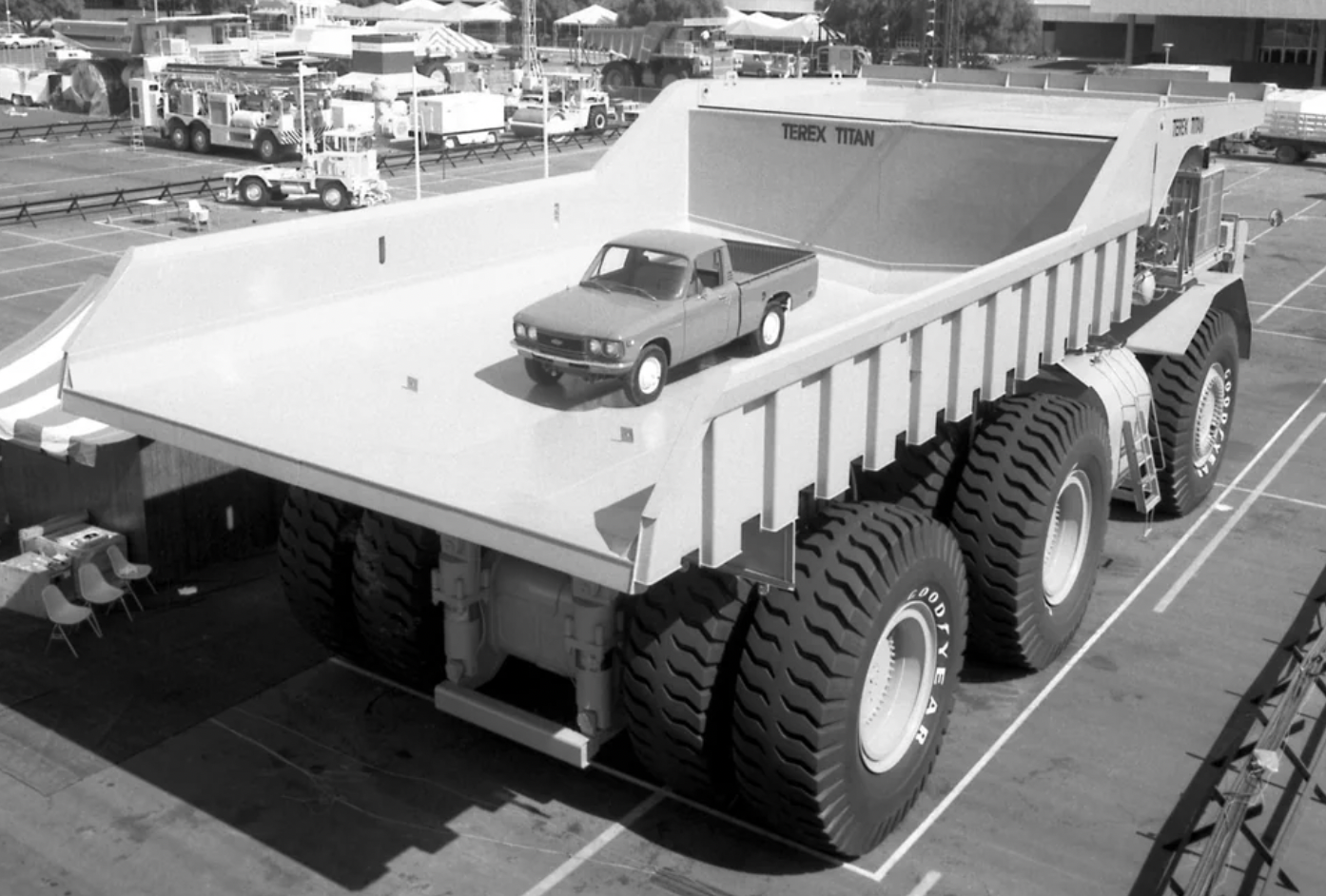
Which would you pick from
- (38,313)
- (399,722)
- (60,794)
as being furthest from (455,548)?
(38,313)

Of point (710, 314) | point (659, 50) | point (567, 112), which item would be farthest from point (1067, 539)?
point (659, 50)

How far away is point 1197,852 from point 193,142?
132 ft

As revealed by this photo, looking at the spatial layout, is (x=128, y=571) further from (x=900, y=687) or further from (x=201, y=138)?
(x=201, y=138)

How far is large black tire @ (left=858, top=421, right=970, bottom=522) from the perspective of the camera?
9.41 metres

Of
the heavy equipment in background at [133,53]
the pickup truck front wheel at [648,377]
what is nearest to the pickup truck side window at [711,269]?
the pickup truck front wheel at [648,377]

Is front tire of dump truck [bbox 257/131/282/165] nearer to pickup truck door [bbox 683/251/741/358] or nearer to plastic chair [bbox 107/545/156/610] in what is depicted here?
plastic chair [bbox 107/545/156/610]

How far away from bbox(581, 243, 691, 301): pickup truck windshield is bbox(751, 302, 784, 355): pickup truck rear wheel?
1.01m

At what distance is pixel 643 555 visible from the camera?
6.21 m

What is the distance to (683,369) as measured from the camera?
456 inches

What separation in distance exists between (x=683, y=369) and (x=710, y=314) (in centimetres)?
62

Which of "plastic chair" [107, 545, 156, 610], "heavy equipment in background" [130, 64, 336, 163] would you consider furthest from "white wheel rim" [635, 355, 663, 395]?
"heavy equipment in background" [130, 64, 336, 163]

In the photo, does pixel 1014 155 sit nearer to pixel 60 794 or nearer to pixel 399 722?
pixel 399 722

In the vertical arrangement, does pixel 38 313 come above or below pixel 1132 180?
below

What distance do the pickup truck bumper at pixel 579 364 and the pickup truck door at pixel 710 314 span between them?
940 millimetres
